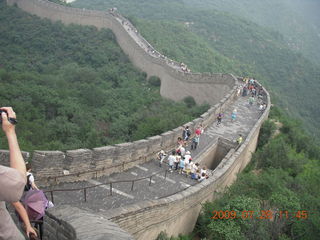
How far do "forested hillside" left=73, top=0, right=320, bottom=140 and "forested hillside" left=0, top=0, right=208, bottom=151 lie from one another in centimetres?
755

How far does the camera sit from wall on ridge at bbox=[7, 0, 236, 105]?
20.7m

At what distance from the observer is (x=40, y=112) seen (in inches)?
640

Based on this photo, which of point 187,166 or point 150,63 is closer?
point 187,166

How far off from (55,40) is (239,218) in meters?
28.5

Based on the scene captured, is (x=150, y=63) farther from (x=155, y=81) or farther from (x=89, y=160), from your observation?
(x=89, y=160)

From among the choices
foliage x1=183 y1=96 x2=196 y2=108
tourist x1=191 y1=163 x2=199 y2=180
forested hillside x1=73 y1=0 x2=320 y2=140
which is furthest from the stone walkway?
forested hillside x1=73 y1=0 x2=320 y2=140

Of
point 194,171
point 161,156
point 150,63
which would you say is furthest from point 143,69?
point 194,171

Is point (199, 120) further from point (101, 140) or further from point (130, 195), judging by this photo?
point (130, 195)

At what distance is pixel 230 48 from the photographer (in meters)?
54.3

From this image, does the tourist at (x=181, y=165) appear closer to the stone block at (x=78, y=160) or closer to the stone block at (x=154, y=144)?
the stone block at (x=154, y=144)

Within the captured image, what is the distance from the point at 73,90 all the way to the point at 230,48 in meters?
38.0

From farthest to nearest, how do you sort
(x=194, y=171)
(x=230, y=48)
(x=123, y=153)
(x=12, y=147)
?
(x=230, y=48)
(x=194, y=171)
(x=123, y=153)
(x=12, y=147)

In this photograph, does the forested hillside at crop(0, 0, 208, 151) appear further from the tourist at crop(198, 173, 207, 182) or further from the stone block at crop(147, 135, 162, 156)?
the tourist at crop(198, 173, 207, 182)

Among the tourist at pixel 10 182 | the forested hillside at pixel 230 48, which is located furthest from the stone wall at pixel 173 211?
the forested hillside at pixel 230 48
